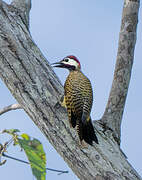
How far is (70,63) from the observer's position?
17.6 feet

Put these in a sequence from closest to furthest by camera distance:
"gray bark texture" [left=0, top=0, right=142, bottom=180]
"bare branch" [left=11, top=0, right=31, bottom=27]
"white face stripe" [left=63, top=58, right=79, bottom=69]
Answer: "gray bark texture" [left=0, top=0, right=142, bottom=180] → "bare branch" [left=11, top=0, right=31, bottom=27] → "white face stripe" [left=63, top=58, right=79, bottom=69]

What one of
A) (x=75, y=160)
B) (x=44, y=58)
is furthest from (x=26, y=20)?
(x=75, y=160)

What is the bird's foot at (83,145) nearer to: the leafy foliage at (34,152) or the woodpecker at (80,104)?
the woodpecker at (80,104)

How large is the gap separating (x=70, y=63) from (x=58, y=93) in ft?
3.61

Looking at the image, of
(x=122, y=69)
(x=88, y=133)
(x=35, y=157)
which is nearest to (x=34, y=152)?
(x=35, y=157)

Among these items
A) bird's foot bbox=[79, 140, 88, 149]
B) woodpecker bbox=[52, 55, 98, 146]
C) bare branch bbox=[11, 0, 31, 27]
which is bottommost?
bird's foot bbox=[79, 140, 88, 149]

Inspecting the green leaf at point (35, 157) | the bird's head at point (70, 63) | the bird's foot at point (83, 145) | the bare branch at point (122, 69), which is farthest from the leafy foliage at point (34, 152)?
the bird's head at point (70, 63)

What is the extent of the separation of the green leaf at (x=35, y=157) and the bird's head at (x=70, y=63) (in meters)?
2.26

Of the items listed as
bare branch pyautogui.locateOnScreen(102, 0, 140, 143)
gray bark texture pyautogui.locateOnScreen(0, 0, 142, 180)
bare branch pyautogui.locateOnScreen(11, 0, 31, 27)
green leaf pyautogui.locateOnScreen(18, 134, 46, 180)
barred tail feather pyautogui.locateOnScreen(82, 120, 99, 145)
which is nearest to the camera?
green leaf pyautogui.locateOnScreen(18, 134, 46, 180)

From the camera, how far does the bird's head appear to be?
5.33m

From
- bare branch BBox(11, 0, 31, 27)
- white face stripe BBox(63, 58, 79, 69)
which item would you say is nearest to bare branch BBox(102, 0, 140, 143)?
white face stripe BBox(63, 58, 79, 69)

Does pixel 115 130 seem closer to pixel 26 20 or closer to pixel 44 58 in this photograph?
pixel 44 58

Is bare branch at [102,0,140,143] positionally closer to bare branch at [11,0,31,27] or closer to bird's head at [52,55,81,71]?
bird's head at [52,55,81,71]

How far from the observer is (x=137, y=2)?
5.30 m
